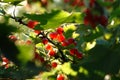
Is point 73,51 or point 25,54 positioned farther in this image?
point 73,51

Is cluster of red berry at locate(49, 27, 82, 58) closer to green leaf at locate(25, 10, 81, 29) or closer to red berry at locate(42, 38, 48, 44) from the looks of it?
red berry at locate(42, 38, 48, 44)

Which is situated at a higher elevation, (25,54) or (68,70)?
(68,70)

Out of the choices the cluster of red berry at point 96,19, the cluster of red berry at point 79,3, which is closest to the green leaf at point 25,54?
the cluster of red berry at point 96,19

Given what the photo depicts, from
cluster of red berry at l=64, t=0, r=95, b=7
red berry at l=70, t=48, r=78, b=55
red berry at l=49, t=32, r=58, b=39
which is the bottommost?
red berry at l=70, t=48, r=78, b=55

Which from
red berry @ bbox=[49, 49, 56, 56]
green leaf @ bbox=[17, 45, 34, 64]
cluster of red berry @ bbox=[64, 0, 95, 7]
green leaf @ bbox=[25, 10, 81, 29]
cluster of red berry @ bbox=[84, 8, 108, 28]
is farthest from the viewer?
cluster of red berry @ bbox=[64, 0, 95, 7]

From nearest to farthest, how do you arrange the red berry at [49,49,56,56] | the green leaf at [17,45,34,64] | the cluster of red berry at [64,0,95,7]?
the green leaf at [17,45,34,64]
the red berry at [49,49,56,56]
the cluster of red berry at [64,0,95,7]

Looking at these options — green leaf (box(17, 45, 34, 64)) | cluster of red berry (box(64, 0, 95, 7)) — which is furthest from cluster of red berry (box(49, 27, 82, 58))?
green leaf (box(17, 45, 34, 64))

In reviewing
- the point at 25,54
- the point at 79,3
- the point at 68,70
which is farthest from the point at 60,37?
the point at 79,3

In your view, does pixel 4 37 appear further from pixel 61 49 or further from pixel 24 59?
pixel 61 49

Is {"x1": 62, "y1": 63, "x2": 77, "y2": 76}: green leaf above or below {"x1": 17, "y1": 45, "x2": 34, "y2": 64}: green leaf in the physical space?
above

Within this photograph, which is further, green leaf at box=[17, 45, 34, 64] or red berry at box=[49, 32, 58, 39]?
red berry at box=[49, 32, 58, 39]

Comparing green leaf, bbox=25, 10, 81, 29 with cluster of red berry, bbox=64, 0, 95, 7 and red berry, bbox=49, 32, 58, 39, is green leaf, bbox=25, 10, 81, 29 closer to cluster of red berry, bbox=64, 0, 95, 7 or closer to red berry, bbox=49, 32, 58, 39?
red berry, bbox=49, 32, 58, 39

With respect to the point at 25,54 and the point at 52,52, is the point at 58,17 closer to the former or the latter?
the point at 25,54

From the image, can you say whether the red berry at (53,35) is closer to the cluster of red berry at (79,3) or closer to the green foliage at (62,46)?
the green foliage at (62,46)
